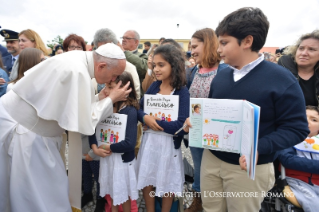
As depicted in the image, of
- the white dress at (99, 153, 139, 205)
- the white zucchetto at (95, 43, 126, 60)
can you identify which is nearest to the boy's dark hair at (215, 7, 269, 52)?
the white zucchetto at (95, 43, 126, 60)

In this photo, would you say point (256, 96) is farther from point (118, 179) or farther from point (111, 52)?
point (118, 179)

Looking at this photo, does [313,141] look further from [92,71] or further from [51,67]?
[51,67]

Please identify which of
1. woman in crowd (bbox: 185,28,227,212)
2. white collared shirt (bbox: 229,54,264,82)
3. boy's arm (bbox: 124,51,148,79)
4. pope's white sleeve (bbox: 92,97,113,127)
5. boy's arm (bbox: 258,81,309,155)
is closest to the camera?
boy's arm (bbox: 258,81,309,155)

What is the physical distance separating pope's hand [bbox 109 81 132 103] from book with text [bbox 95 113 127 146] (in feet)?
0.56

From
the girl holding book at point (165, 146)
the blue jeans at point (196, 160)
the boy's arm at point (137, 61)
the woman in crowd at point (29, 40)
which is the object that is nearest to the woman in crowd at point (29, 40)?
the woman in crowd at point (29, 40)

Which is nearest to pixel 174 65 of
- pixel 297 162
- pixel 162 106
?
pixel 162 106

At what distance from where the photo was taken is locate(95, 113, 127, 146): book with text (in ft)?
6.73

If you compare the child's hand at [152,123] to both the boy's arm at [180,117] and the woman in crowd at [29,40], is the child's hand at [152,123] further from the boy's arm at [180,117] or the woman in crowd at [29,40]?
the woman in crowd at [29,40]

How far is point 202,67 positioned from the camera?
2.55 m

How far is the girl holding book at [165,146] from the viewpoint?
212 cm

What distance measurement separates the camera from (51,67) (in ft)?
5.66

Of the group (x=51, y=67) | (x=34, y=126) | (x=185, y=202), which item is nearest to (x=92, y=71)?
(x=51, y=67)

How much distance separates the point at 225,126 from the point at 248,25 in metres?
0.73

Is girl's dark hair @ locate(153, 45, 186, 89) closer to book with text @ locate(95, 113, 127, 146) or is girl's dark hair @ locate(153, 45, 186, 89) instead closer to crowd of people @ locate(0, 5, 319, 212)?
crowd of people @ locate(0, 5, 319, 212)
